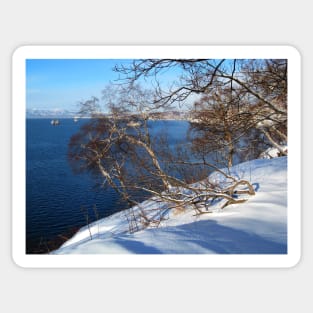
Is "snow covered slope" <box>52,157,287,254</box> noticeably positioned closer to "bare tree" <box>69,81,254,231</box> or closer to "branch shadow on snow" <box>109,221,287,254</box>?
"branch shadow on snow" <box>109,221,287,254</box>

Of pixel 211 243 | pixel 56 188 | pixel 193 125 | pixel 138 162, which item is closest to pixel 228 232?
pixel 211 243

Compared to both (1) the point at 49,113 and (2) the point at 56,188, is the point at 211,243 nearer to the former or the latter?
(2) the point at 56,188

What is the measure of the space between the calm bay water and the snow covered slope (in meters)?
0.47

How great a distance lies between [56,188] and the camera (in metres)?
2.76

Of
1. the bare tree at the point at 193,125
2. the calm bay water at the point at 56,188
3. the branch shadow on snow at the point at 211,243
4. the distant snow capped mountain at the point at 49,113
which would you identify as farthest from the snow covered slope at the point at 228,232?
the distant snow capped mountain at the point at 49,113

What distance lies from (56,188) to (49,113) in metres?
0.88

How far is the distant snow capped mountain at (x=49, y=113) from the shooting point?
221 centimetres

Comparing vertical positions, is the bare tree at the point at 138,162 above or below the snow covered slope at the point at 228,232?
above

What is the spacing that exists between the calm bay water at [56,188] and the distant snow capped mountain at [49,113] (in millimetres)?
50

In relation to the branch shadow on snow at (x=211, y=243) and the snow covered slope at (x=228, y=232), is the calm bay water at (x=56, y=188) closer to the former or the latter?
the snow covered slope at (x=228, y=232)
